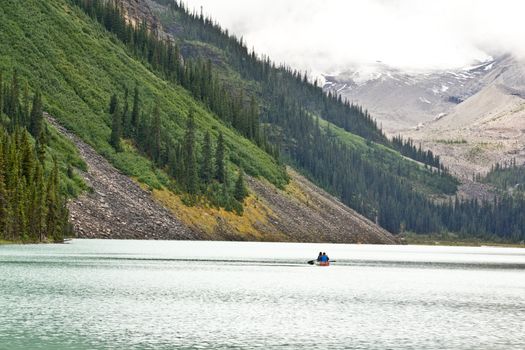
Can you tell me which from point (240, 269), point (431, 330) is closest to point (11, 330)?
point (431, 330)

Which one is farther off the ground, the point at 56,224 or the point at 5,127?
the point at 5,127

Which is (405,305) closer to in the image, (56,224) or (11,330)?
(11,330)

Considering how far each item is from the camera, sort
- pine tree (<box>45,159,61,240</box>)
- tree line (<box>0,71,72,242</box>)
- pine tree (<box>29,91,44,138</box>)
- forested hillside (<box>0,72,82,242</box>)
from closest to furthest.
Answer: tree line (<box>0,71,72,242</box>) → forested hillside (<box>0,72,82,242</box>) → pine tree (<box>45,159,61,240</box>) → pine tree (<box>29,91,44,138</box>)

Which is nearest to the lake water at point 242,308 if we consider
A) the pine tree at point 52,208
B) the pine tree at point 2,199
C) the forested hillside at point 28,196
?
the pine tree at point 2,199

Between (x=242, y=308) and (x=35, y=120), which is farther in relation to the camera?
(x=35, y=120)

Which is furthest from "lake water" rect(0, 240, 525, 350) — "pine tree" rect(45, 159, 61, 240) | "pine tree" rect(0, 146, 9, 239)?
"pine tree" rect(45, 159, 61, 240)

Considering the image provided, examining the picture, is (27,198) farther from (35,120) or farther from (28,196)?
(35,120)

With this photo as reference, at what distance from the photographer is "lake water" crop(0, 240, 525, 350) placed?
165 feet

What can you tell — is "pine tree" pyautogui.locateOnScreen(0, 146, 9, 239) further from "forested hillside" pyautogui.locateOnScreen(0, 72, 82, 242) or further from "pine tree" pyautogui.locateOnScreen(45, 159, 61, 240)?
"pine tree" pyautogui.locateOnScreen(45, 159, 61, 240)

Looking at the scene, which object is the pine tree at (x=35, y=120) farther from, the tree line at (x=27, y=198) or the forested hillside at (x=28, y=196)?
the tree line at (x=27, y=198)

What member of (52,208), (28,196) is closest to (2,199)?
(28,196)

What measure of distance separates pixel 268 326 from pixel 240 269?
180ft

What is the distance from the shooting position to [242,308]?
6612 centimetres

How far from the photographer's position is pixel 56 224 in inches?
6353
